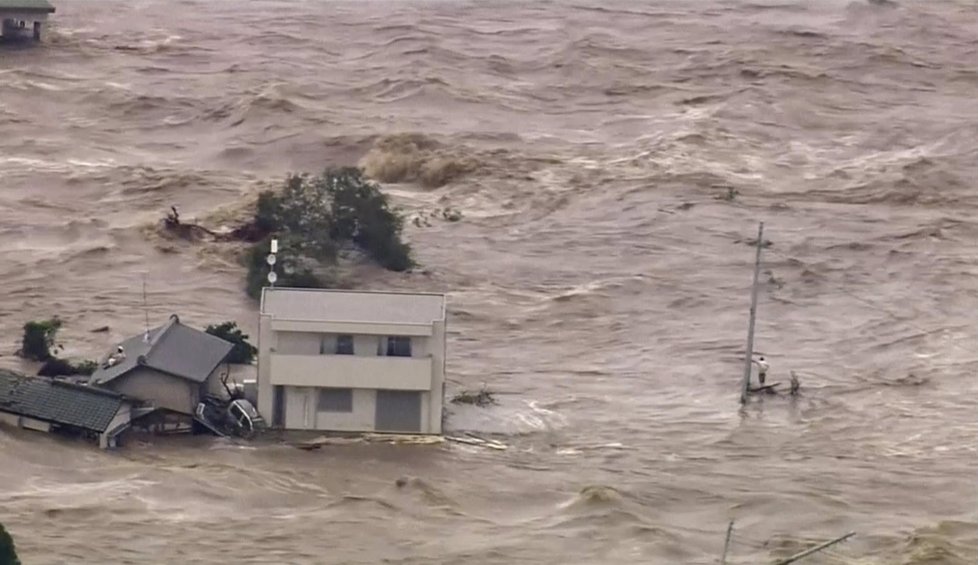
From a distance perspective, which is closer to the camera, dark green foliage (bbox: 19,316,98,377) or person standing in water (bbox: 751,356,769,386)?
dark green foliage (bbox: 19,316,98,377)

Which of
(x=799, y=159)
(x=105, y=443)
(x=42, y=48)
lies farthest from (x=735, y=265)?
(x=42, y=48)

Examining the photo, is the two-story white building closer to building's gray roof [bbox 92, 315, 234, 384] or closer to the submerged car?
the submerged car

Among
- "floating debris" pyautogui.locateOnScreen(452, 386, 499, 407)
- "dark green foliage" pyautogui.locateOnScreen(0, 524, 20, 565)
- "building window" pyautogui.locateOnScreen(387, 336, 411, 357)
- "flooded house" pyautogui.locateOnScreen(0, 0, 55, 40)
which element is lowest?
"floating debris" pyautogui.locateOnScreen(452, 386, 499, 407)

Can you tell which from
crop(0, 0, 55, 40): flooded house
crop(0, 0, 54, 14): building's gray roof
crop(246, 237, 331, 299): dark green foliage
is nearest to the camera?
crop(246, 237, 331, 299): dark green foliage

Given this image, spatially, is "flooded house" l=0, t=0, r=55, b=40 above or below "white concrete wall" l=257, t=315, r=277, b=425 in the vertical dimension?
above

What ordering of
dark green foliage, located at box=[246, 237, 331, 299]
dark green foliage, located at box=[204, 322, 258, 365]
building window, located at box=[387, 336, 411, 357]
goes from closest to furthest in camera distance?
building window, located at box=[387, 336, 411, 357]
dark green foliage, located at box=[204, 322, 258, 365]
dark green foliage, located at box=[246, 237, 331, 299]

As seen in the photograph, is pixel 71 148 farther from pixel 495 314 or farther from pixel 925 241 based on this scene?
pixel 925 241

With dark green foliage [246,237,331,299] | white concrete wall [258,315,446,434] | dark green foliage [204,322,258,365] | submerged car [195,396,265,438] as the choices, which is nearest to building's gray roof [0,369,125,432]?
submerged car [195,396,265,438]
